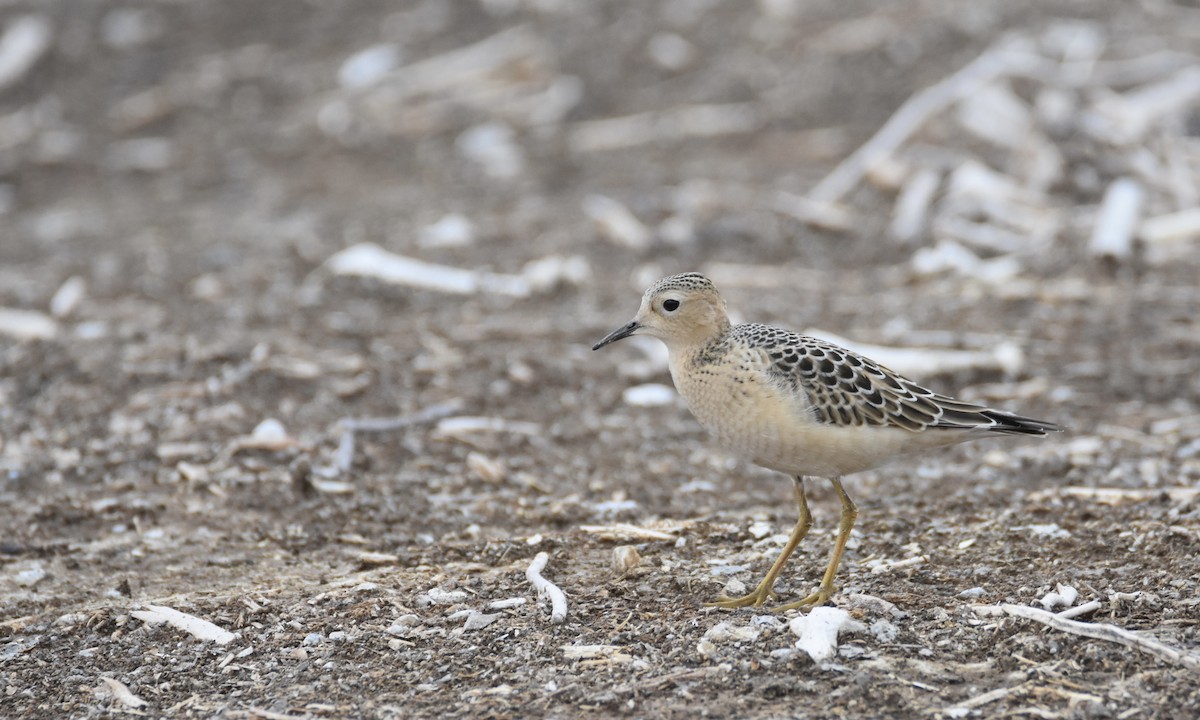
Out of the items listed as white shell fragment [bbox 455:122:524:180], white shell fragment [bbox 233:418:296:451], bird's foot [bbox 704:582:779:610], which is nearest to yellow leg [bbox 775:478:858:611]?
bird's foot [bbox 704:582:779:610]

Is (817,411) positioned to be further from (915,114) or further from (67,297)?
(915,114)

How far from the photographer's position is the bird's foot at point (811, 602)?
14.9 ft

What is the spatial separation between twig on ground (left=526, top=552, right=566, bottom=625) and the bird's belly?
860 mm

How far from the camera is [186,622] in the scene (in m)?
4.64

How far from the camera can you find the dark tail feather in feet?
15.4

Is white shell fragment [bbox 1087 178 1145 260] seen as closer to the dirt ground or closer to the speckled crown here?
the dirt ground

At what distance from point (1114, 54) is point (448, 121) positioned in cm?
652

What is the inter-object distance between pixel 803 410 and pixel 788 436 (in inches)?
5.1

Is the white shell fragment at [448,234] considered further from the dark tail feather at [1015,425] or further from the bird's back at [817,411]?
the dark tail feather at [1015,425]

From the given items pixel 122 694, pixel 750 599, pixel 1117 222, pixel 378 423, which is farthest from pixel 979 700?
pixel 1117 222

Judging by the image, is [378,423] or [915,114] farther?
[915,114]

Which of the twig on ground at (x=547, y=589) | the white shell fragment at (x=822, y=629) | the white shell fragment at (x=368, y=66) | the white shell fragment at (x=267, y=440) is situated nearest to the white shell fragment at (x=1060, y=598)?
the white shell fragment at (x=822, y=629)

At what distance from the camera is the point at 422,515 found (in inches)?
233

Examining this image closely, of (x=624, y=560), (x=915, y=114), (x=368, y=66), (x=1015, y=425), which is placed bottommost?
(x=624, y=560)
